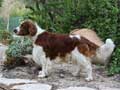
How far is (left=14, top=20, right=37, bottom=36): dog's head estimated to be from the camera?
7.33 meters

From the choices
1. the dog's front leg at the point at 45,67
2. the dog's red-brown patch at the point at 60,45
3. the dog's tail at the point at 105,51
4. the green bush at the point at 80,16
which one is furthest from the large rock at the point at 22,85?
the green bush at the point at 80,16

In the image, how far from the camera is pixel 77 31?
882cm

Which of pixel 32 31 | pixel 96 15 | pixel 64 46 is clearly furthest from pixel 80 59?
pixel 96 15

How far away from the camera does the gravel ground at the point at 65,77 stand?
705 centimetres

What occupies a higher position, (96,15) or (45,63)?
(96,15)

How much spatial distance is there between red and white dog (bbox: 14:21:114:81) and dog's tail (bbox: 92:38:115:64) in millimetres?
180

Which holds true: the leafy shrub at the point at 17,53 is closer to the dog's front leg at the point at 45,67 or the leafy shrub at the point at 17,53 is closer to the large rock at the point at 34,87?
the dog's front leg at the point at 45,67

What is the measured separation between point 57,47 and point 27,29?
0.60 m

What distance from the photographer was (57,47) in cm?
731

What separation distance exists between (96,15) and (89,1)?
0.39 m

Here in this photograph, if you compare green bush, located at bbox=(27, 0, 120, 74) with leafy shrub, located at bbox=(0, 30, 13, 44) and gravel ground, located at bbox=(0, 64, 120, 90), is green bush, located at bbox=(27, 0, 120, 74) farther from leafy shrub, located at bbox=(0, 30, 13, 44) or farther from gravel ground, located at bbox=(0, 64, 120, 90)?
leafy shrub, located at bbox=(0, 30, 13, 44)

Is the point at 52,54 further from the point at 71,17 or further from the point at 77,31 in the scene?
the point at 71,17

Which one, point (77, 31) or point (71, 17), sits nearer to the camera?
point (77, 31)

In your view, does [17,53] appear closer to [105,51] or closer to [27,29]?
[27,29]
